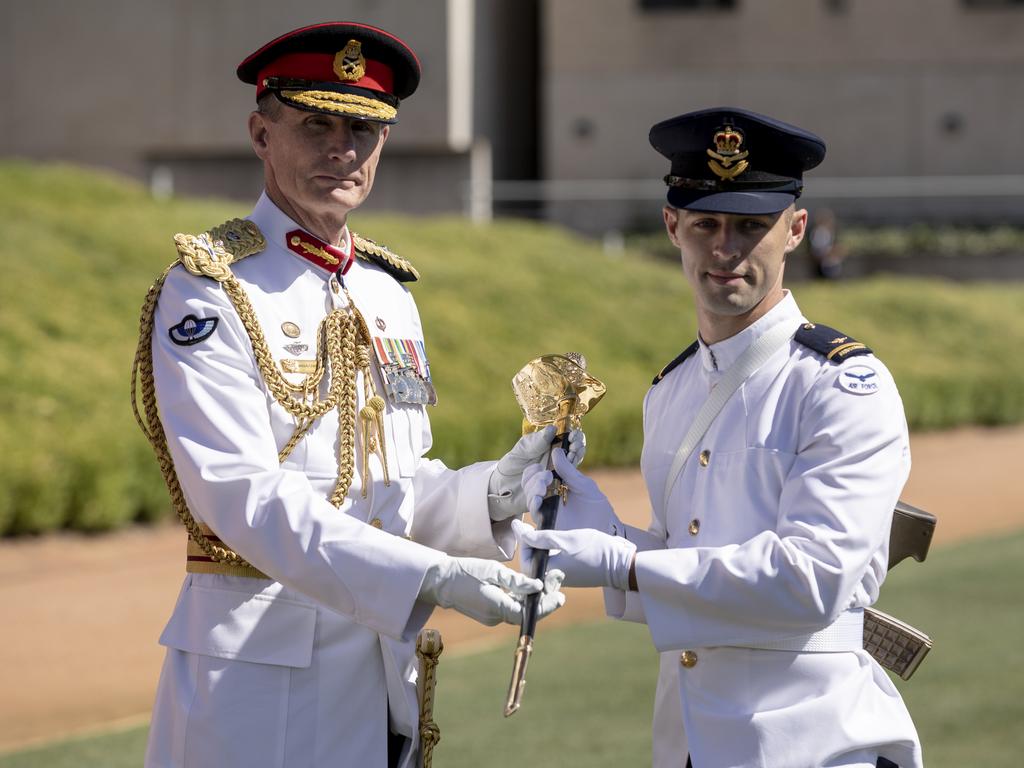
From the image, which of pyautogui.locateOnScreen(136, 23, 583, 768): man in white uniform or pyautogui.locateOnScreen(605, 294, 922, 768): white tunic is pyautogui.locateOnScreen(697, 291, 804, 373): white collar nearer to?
pyautogui.locateOnScreen(605, 294, 922, 768): white tunic

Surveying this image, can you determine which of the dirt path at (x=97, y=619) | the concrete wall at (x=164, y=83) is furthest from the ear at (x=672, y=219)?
the concrete wall at (x=164, y=83)

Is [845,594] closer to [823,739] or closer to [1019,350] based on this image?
[823,739]

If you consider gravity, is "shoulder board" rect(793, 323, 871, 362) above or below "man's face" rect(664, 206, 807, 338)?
below

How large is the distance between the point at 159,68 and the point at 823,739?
2186cm

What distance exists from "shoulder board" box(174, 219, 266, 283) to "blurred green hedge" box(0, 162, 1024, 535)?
21.9ft

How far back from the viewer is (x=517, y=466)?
135 inches

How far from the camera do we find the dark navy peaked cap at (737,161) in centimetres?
313

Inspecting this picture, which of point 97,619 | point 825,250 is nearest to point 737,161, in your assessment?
point 97,619

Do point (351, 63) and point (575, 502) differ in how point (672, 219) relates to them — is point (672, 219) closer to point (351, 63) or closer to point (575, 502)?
point (575, 502)

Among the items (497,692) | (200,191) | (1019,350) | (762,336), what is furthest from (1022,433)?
(762,336)

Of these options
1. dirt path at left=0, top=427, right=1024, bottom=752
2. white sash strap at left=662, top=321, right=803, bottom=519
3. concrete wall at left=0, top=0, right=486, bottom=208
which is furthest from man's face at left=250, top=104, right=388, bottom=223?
concrete wall at left=0, top=0, right=486, bottom=208

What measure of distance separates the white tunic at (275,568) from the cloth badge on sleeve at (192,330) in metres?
0.01

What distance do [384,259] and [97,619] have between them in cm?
530

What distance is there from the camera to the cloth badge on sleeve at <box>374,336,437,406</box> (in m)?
3.38
